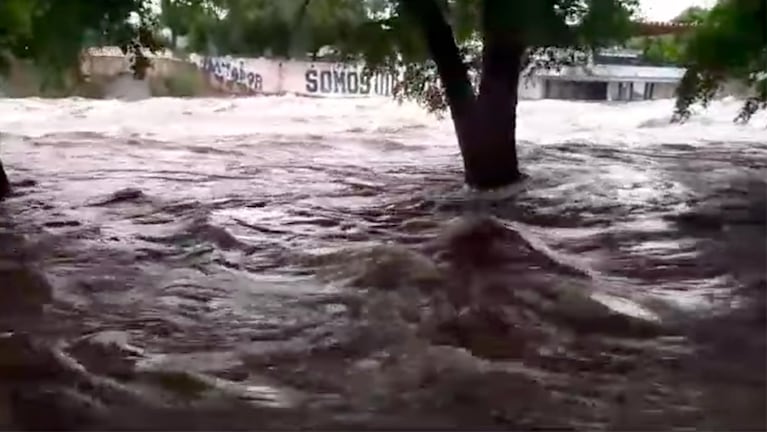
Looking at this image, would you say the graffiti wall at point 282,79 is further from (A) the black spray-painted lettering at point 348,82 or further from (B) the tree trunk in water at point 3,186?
(B) the tree trunk in water at point 3,186

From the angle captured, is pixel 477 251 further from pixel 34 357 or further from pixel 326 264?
pixel 34 357

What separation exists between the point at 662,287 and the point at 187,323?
1842mm

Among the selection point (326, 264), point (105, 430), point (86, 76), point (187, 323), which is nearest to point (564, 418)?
point (105, 430)

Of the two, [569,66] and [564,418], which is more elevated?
[569,66]

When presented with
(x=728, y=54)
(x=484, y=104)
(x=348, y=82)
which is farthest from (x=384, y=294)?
(x=348, y=82)

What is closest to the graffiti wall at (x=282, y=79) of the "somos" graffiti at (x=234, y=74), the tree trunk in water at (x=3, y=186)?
the "somos" graffiti at (x=234, y=74)

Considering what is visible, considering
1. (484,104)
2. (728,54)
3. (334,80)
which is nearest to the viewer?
(728,54)

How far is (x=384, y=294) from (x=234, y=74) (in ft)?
24.2

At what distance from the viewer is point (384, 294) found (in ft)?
13.2

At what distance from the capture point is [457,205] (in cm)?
611

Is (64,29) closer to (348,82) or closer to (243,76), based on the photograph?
(348,82)

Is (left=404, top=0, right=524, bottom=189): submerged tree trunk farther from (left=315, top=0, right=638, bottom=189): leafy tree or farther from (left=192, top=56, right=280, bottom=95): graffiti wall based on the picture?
(left=192, top=56, right=280, bottom=95): graffiti wall

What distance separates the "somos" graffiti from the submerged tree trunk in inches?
137

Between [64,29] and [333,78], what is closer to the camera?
[64,29]
